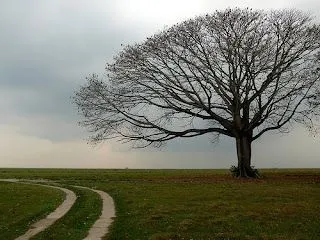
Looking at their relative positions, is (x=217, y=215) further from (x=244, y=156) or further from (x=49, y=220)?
(x=244, y=156)

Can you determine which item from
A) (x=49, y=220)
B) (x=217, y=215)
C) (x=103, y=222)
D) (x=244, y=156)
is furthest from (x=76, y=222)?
(x=244, y=156)

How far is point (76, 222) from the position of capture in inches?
739

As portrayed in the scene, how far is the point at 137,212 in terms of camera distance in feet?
69.0

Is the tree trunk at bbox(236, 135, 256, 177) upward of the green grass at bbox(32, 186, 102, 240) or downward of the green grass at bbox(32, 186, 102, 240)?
upward

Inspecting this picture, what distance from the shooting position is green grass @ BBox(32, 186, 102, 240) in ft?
52.4

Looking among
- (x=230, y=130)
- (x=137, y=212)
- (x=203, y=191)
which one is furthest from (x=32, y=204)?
(x=230, y=130)

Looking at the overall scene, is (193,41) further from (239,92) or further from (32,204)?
(32,204)

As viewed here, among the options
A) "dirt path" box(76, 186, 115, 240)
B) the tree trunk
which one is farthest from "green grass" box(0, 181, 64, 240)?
the tree trunk

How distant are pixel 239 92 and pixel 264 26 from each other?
6018 mm

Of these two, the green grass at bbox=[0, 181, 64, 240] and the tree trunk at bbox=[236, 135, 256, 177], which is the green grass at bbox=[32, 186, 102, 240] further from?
the tree trunk at bbox=[236, 135, 256, 177]

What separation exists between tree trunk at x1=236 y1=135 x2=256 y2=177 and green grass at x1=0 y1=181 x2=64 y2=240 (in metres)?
19.2

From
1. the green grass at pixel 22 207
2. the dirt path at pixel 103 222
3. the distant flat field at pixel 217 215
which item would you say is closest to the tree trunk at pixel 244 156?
the distant flat field at pixel 217 215

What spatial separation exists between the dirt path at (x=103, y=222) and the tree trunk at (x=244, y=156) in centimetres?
2151

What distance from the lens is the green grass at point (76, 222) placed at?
1596 centimetres
